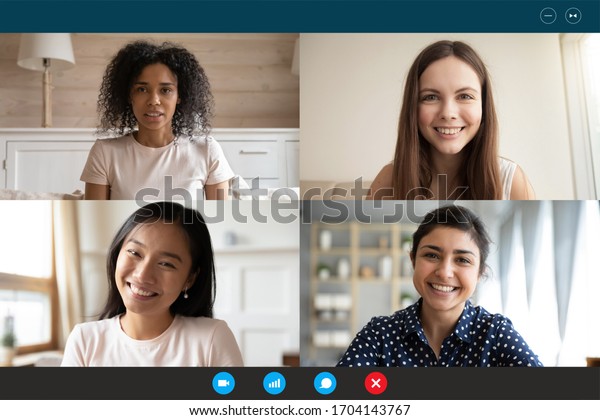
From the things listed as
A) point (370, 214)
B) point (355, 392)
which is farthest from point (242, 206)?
point (355, 392)

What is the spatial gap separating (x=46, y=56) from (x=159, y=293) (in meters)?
0.37

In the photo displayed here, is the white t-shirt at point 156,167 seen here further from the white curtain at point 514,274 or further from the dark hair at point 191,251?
the white curtain at point 514,274

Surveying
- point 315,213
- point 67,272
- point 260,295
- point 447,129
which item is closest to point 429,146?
point 447,129

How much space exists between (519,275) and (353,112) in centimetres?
33

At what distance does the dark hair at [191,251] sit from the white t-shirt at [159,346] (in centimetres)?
2

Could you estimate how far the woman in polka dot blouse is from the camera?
85 centimetres

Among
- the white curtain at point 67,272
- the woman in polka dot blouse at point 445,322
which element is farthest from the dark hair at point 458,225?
the white curtain at point 67,272

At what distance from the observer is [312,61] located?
89cm

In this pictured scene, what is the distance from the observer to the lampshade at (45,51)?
0.84 meters

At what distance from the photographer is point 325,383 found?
0.81 metres
